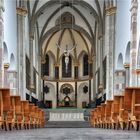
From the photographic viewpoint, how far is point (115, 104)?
973 centimetres

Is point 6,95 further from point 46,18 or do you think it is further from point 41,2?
point 46,18

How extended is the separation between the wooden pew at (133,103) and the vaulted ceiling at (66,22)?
21.9 meters

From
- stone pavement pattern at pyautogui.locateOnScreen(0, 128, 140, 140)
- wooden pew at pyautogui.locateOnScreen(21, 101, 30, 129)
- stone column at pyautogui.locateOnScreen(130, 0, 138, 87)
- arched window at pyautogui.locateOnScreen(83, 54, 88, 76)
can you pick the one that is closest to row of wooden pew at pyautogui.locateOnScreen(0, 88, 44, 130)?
wooden pew at pyautogui.locateOnScreen(21, 101, 30, 129)

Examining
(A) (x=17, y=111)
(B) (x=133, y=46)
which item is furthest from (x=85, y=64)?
(A) (x=17, y=111)

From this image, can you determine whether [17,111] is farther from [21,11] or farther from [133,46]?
[21,11]

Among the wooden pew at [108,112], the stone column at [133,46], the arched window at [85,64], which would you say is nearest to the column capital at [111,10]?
the stone column at [133,46]

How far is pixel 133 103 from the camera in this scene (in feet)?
26.4

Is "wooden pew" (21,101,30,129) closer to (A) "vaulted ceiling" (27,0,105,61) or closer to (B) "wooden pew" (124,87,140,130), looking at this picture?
(B) "wooden pew" (124,87,140,130)

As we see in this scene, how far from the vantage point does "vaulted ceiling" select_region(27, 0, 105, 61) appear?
30556mm

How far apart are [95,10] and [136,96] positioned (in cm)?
2336

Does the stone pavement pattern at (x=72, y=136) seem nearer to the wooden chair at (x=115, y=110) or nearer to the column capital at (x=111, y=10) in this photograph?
the wooden chair at (x=115, y=110)

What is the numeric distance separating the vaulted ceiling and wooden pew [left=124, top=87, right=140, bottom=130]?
21922 mm

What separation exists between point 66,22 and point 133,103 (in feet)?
98.7

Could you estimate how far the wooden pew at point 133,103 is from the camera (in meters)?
7.98
